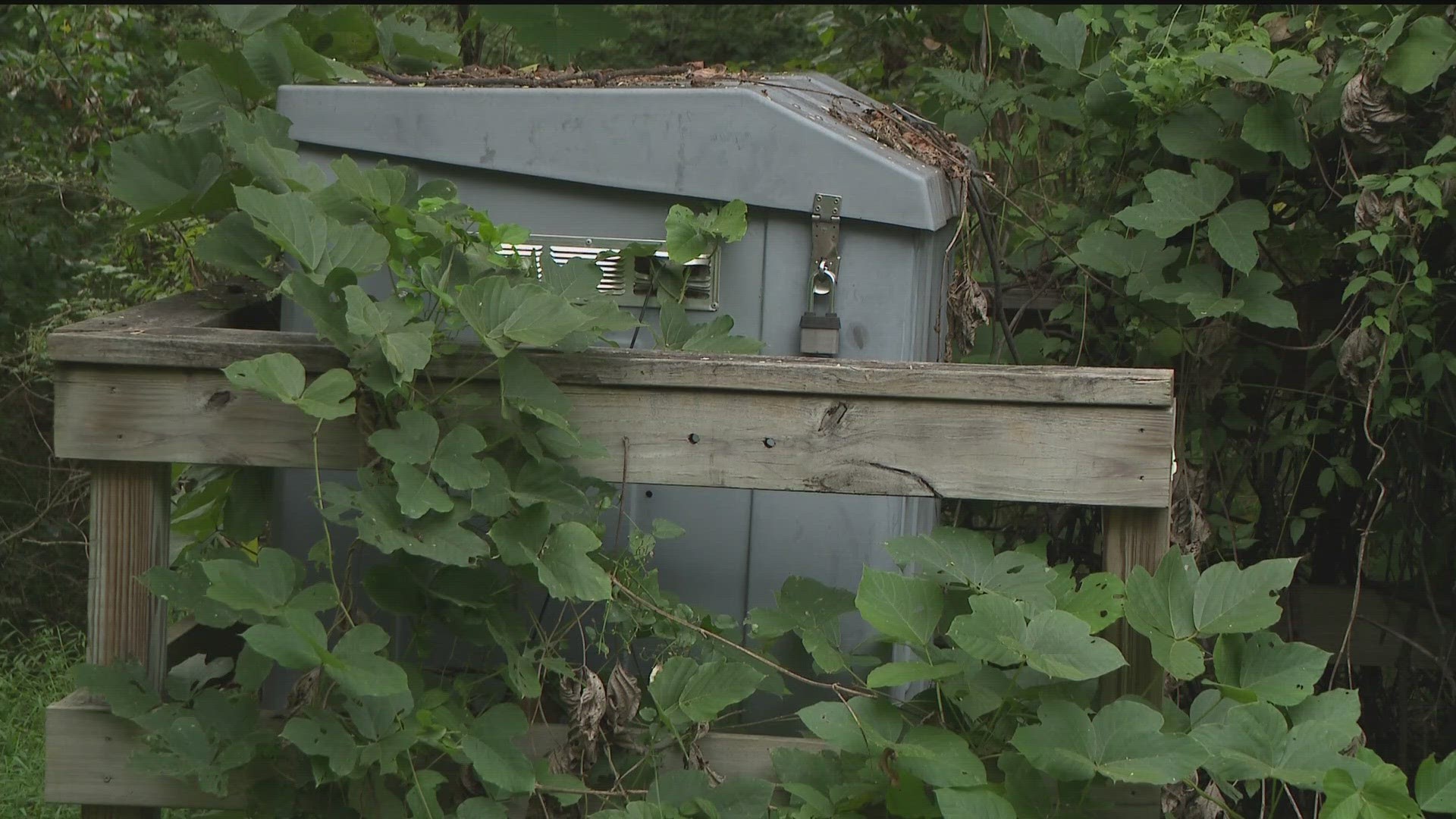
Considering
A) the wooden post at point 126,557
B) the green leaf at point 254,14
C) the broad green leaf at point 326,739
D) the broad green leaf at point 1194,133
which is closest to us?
the green leaf at point 254,14

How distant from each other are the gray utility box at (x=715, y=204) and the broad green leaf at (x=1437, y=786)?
0.82 meters

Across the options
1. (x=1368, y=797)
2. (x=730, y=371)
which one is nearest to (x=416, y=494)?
(x=730, y=371)

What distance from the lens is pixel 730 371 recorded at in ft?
6.07

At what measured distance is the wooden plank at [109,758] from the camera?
1.95 meters

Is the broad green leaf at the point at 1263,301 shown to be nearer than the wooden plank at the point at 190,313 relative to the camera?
No

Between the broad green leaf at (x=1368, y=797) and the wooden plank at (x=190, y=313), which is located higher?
the wooden plank at (x=190, y=313)

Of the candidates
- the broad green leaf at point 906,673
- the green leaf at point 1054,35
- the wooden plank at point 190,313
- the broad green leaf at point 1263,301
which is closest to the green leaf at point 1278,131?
the broad green leaf at point 1263,301

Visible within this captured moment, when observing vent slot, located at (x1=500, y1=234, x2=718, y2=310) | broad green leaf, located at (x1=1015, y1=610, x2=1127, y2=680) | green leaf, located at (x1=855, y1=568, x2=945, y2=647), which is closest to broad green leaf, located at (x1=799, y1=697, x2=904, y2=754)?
green leaf, located at (x1=855, y1=568, x2=945, y2=647)

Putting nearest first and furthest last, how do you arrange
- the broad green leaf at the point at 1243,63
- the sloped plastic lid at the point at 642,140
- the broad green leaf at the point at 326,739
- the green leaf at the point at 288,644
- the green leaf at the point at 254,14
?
the green leaf at the point at 254,14, the green leaf at the point at 288,644, the broad green leaf at the point at 326,739, the sloped plastic lid at the point at 642,140, the broad green leaf at the point at 1243,63

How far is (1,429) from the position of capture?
18.3 feet

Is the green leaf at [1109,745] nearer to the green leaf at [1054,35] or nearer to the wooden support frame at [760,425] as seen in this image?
the wooden support frame at [760,425]

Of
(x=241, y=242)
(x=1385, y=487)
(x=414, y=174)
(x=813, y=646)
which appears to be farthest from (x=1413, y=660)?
(x=241, y=242)

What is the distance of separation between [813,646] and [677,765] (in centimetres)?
27

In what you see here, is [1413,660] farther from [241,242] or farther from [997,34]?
[241,242]
